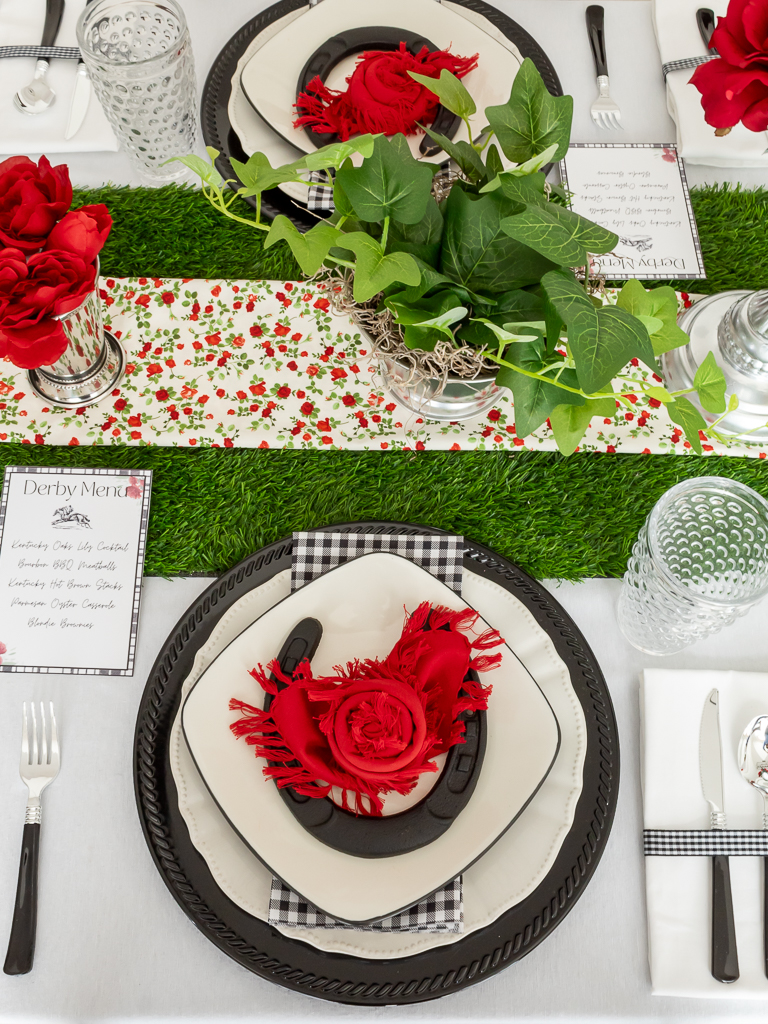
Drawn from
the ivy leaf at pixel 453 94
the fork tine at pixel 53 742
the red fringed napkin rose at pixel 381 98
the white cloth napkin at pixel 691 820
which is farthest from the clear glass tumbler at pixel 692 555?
the fork tine at pixel 53 742

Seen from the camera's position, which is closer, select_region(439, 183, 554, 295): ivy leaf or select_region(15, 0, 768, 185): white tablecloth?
select_region(439, 183, 554, 295): ivy leaf

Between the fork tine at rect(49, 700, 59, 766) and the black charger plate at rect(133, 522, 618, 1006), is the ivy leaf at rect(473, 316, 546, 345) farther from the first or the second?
the fork tine at rect(49, 700, 59, 766)

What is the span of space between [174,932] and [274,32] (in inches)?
40.2

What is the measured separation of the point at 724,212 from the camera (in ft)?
2.88

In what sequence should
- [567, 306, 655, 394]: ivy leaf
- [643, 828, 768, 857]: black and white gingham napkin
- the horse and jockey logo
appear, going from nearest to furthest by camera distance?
[567, 306, 655, 394]: ivy leaf < [643, 828, 768, 857]: black and white gingham napkin < the horse and jockey logo

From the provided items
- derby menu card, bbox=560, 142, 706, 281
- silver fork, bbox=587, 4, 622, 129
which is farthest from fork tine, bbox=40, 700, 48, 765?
A: silver fork, bbox=587, 4, 622, 129

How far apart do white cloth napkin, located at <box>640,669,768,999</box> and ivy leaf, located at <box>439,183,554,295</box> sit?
0.42m

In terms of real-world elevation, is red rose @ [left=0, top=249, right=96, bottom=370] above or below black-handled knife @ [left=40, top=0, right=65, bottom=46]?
below

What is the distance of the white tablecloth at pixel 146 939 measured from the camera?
636 mm

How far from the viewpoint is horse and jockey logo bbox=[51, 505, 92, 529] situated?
2.50ft

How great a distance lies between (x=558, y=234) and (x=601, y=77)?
63cm

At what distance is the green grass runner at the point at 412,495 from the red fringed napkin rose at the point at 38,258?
20 centimetres

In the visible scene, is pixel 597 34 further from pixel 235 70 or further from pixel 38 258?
pixel 38 258

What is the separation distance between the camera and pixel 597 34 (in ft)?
3.09
